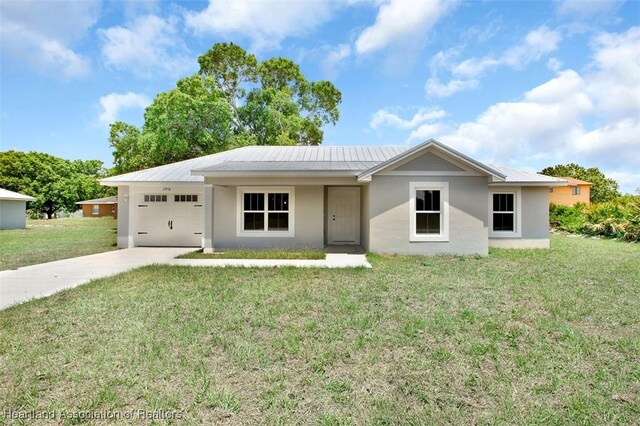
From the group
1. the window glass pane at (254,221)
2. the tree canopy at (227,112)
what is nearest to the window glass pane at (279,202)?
the window glass pane at (254,221)

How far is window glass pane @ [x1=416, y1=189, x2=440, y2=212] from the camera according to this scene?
11.0 meters

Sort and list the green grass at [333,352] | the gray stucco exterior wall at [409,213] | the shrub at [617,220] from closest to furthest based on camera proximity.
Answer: the green grass at [333,352] < the gray stucco exterior wall at [409,213] < the shrub at [617,220]

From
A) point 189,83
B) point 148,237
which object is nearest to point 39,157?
point 189,83

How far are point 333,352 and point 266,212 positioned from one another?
A: 879cm

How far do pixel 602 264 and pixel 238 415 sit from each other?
11107 mm

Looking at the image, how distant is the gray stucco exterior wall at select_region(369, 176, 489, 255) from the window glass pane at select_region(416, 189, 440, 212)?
389 millimetres

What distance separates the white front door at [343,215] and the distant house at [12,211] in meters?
24.0

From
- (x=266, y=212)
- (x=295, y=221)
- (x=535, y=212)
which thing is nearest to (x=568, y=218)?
(x=535, y=212)

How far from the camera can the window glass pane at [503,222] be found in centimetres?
1280

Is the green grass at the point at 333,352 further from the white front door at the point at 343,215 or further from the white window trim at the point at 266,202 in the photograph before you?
the white front door at the point at 343,215

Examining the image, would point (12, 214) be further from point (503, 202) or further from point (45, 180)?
point (503, 202)

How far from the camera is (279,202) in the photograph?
40.3 feet

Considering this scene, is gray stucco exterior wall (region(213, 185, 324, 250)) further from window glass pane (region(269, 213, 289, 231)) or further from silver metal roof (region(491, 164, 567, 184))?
silver metal roof (region(491, 164, 567, 184))

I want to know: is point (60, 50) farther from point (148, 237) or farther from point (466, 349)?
point (466, 349)
